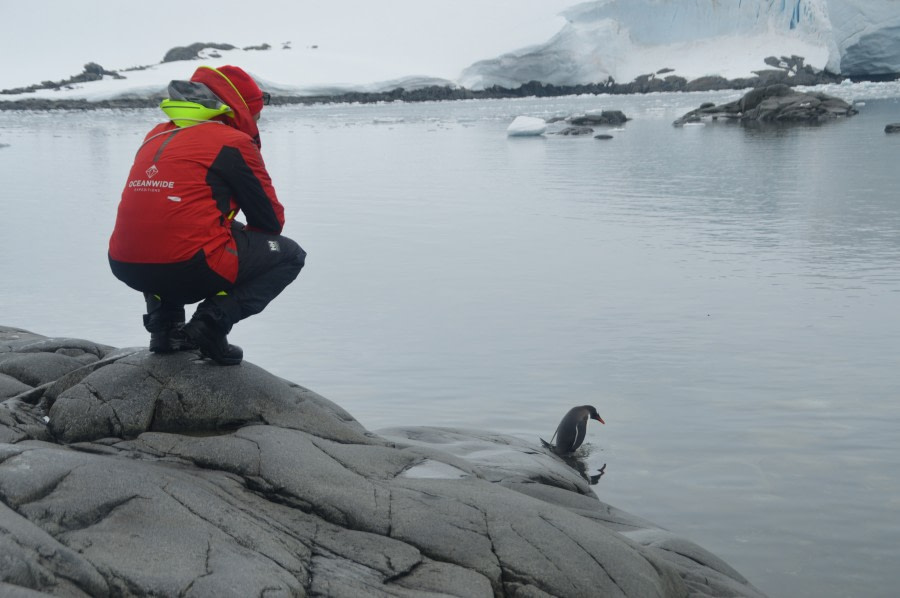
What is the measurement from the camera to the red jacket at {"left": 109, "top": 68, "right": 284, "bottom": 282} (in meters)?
3.96

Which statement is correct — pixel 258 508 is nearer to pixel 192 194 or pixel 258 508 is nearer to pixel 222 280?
pixel 222 280

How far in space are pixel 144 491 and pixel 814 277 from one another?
867 centimetres

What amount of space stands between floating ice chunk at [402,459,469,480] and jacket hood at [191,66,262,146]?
168 centimetres

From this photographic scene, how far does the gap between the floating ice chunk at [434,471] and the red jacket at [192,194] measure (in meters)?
1.19

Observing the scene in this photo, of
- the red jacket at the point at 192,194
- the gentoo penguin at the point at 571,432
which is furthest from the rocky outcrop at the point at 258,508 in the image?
the gentoo penguin at the point at 571,432

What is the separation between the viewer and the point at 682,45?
241 ft

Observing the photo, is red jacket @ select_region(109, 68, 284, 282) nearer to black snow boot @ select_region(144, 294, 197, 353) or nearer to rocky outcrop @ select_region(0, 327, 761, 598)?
black snow boot @ select_region(144, 294, 197, 353)

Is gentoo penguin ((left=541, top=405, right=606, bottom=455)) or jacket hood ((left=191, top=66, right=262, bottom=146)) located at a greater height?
jacket hood ((left=191, top=66, right=262, bottom=146))

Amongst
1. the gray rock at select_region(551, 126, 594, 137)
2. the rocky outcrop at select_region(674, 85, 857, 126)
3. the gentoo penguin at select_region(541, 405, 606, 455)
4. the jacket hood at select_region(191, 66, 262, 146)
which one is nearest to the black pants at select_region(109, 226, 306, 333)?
the jacket hood at select_region(191, 66, 262, 146)

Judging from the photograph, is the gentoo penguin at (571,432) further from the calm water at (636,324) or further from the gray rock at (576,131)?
the gray rock at (576,131)

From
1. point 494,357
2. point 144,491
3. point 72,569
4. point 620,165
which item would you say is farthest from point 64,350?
point 620,165

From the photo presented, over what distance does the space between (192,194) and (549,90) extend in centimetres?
7534

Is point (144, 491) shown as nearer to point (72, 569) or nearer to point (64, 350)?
point (72, 569)

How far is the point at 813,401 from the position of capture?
6.68 meters
